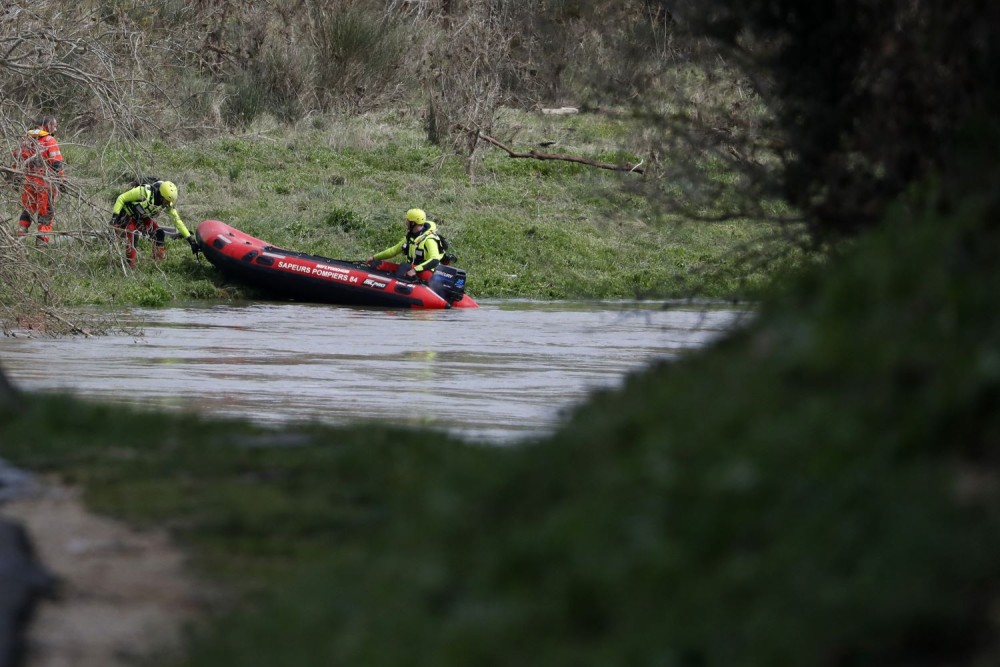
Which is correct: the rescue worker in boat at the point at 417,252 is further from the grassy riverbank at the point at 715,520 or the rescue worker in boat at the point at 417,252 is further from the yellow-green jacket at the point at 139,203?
the grassy riverbank at the point at 715,520

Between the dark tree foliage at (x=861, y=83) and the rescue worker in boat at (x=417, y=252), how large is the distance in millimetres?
15362

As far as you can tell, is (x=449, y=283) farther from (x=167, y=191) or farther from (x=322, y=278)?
(x=167, y=191)

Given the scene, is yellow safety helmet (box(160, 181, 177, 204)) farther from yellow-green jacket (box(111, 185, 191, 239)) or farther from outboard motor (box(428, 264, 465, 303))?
outboard motor (box(428, 264, 465, 303))

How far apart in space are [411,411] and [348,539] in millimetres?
7347

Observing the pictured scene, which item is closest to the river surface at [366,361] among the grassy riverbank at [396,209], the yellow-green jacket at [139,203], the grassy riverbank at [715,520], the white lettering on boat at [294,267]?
the white lettering on boat at [294,267]

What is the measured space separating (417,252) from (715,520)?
20801mm

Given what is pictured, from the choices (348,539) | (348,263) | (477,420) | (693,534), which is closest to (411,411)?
(477,420)

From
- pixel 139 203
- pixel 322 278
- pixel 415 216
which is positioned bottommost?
pixel 322 278

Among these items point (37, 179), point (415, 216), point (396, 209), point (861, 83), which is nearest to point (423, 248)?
point (415, 216)

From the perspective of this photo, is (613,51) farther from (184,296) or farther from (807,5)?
(184,296)

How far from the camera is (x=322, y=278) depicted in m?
24.2

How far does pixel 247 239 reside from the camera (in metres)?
24.9

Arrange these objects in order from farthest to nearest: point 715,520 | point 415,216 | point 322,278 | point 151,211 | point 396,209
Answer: point 396,209, point 415,216, point 322,278, point 151,211, point 715,520

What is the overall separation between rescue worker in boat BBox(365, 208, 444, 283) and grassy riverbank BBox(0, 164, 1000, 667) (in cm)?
1850
